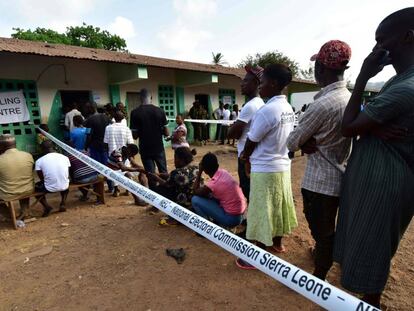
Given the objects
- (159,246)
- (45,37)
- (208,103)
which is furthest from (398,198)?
(45,37)

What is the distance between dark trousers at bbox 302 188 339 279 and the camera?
195cm

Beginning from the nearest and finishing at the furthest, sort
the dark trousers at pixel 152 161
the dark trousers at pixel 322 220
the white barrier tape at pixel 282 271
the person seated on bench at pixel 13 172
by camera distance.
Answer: the white barrier tape at pixel 282 271 < the dark trousers at pixel 322 220 < the person seated on bench at pixel 13 172 < the dark trousers at pixel 152 161

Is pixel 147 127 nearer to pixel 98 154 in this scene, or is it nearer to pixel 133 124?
pixel 133 124

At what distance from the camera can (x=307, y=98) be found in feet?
81.1

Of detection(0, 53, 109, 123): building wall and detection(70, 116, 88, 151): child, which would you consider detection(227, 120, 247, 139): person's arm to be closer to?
detection(70, 116, 88, 151): child

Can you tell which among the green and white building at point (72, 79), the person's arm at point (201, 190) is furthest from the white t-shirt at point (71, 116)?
the person's arm at point (201, 190)

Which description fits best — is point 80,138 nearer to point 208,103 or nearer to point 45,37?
point 208,103

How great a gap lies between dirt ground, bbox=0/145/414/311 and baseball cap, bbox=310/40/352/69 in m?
1.76

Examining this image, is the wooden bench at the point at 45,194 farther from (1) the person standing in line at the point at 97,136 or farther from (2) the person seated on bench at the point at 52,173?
(1) the person standing in line at the point at 97,136

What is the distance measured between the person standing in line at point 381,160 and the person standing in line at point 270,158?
3.05ft

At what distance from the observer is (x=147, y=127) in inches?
177

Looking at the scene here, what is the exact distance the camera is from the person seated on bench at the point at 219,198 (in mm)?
3145

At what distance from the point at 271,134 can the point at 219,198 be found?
105cm

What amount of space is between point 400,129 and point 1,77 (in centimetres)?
785
